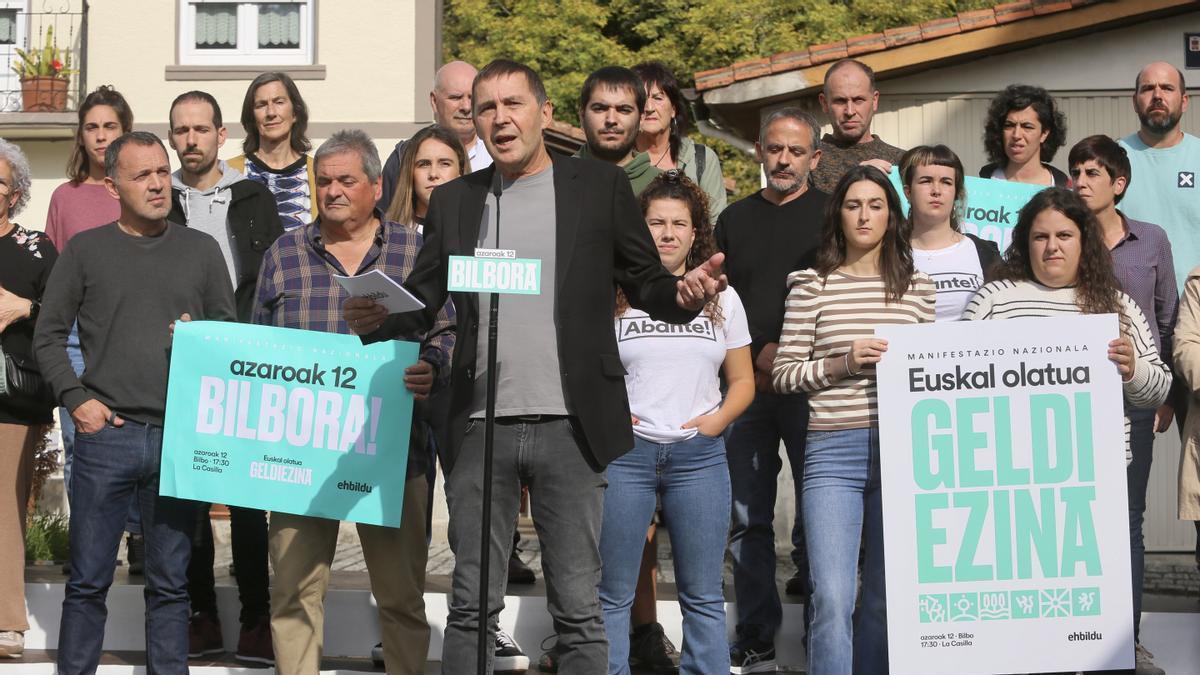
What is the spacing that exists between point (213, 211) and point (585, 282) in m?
2.99

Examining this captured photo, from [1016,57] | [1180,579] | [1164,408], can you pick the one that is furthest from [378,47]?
[1164,408]

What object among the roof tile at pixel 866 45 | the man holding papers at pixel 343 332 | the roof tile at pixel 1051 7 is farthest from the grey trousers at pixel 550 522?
the roof tile at pixel 1051 7

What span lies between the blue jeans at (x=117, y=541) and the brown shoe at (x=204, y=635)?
61 centimetres

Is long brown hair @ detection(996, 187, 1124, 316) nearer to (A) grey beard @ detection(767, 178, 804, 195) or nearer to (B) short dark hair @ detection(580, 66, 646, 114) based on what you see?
(A) grey beard @ detection(767, 178, 804, 195)

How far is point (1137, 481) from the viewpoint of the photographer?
21.8 ft

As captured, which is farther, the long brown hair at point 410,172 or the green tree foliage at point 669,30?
the green tree foliage at point 669,30

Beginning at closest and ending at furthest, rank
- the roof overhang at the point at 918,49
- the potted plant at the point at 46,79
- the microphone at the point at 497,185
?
the microphone at the point at 497,185, the roof overhang at the point at 918,49, the potted plant at the point at 46,79

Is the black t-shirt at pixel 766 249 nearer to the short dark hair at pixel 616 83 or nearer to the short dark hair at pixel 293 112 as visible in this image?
the short dark hair at pixel 616 83

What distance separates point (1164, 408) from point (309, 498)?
373cm

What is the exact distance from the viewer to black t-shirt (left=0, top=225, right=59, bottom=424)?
279 inches

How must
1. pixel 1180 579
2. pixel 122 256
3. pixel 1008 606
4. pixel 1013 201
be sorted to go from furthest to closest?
pixel 1180 579, pixel 1013 201, pixel 122 256, pixel 1008 606

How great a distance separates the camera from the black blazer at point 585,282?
198 inches

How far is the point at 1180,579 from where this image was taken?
10.1 m

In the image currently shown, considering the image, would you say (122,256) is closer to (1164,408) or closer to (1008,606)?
(1008,606)
